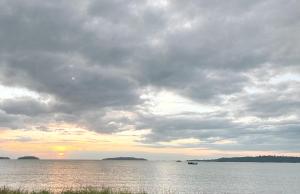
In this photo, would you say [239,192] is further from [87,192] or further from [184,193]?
[87,192]

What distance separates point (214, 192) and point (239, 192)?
5790mm

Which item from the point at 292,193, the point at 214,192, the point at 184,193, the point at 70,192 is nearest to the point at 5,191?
the point at 70,192

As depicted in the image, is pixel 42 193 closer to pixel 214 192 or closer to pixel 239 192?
pixel 214 192

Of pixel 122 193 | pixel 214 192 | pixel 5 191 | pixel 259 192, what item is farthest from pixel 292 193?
pixel 5 191

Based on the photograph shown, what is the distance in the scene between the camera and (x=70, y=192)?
2986 cm

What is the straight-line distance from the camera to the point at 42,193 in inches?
1171

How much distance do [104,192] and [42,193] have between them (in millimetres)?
4938

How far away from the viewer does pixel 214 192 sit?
227 ft

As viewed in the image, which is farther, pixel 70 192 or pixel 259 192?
pixel 259 192

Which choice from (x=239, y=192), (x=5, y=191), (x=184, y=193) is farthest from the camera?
(x=239, y=192)

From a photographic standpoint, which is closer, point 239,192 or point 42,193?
point 42,193

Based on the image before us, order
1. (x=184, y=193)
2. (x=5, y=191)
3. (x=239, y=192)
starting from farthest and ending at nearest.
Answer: (x=239, y=192) → (x=184, y=193) → (x=5, y=191)

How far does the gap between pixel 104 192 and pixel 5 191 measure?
7164 mm

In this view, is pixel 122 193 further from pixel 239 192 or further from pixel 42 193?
pixel 239 192
